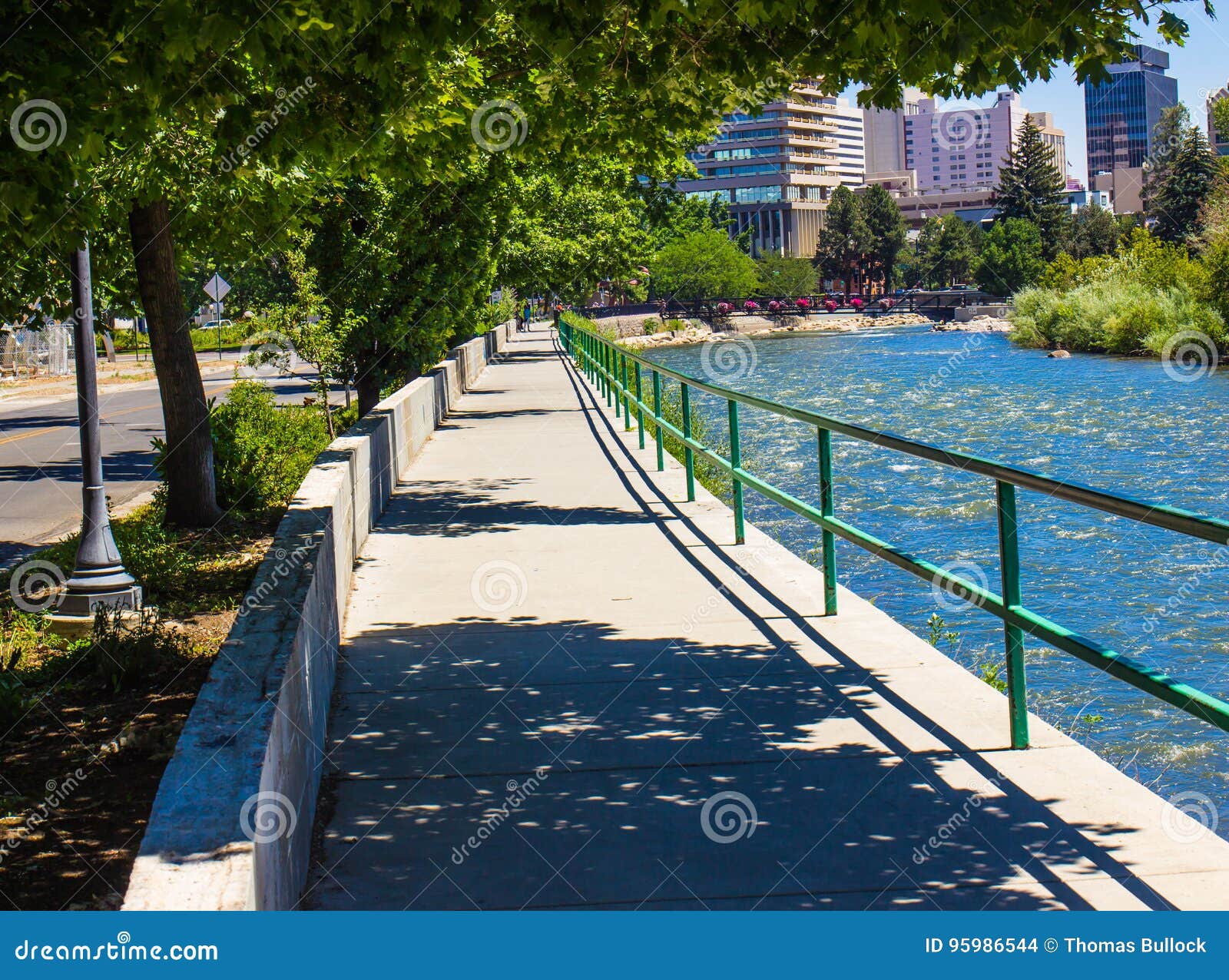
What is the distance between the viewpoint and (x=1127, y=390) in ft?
125

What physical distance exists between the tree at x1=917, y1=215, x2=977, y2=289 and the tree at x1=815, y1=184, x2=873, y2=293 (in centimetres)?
814

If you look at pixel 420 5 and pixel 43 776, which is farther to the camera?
pixel 420 5

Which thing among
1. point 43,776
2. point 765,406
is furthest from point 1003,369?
point 43,776

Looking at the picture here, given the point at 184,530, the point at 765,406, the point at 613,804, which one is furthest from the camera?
the point at 184,530

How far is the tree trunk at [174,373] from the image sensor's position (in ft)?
39.3

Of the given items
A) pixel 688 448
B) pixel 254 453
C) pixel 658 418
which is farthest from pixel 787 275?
pixel 688 448

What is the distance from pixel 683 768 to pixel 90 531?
552 centimetres

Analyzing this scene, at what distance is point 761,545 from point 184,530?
532 centimetres

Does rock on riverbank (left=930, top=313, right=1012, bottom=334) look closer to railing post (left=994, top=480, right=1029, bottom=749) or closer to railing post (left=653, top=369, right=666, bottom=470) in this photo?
railing post (left=653, top=369, right=666, bottom=470)

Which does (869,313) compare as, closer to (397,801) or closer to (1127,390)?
(1127,390)

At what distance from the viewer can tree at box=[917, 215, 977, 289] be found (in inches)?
6038

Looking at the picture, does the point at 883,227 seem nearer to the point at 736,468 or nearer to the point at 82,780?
the point at 736,468

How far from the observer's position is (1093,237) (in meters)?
135

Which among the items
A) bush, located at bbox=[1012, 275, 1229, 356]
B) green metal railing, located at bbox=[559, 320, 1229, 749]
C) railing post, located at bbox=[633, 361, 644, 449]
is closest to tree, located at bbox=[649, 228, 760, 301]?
bush, located at bbox=[1012, 275, 1229, 356]
